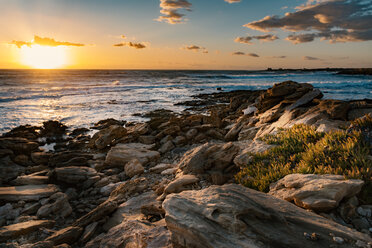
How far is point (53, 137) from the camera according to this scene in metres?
17.3

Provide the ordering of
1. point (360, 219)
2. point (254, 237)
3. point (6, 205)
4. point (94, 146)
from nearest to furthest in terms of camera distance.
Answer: point (254, 237) < point (360, 219) < point (6, 205) < point (94, 146)

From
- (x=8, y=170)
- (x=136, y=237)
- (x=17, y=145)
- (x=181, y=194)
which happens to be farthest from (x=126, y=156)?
(x=181, y=194)

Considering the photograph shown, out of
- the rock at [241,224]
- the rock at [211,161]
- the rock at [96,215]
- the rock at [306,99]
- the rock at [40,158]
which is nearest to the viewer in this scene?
the rock at [241,224]

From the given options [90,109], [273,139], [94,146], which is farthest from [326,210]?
[90,109]

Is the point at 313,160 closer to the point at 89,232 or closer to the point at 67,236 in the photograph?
the point at 89,232

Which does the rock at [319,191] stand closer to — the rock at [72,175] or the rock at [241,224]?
the rock at [241,224]

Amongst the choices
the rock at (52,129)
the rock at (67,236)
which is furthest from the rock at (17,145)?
the rock at (67,236)

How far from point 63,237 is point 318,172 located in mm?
6262

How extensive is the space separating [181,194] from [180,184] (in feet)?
7.84

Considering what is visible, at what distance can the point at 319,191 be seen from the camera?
447 cm

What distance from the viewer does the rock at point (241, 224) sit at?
3.28 metres

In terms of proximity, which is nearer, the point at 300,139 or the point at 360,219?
the point at 360,219

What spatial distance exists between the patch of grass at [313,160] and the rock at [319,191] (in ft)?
1.21

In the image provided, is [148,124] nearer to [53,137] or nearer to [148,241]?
[53,137]
